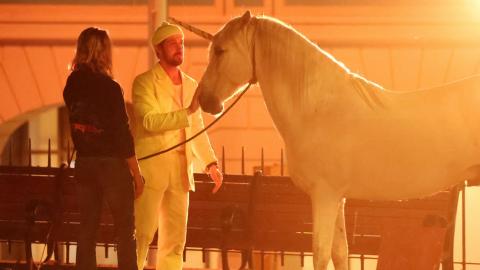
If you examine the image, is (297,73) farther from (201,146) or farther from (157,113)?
(201,146)

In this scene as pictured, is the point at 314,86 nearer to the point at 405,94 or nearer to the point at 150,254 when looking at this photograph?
the point at 405,94

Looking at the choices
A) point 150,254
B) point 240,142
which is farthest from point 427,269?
point 240,142

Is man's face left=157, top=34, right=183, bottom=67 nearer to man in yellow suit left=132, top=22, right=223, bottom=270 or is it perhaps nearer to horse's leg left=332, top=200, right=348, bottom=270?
man in yellow suit left=132, top=22, right=223, bottom=270

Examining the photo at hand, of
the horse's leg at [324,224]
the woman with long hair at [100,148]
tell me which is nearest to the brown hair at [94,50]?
the woman with long hair at [100,148]

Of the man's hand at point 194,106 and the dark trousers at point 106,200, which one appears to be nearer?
the dark trousers at point 106,200

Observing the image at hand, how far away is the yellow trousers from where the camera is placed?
7922mm

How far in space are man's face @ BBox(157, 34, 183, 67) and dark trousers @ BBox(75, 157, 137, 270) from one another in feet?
2.81

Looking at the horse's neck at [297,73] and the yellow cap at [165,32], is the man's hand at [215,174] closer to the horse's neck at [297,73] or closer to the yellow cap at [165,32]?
the yellow cap at [165,32]

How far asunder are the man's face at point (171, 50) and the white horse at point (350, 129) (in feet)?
2.52

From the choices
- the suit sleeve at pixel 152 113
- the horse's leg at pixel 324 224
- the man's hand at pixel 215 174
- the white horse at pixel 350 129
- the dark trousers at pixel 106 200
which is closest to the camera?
the horse's leg at pixel 324 224

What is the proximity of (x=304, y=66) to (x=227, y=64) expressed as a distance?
1.52 feet

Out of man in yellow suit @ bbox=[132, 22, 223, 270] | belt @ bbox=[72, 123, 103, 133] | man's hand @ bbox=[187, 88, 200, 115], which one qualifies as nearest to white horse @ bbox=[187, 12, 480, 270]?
man's hand @ bbox=[187, 88, 200, 115]

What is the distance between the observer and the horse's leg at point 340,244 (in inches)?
280

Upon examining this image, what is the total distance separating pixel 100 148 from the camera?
741 centimetres
